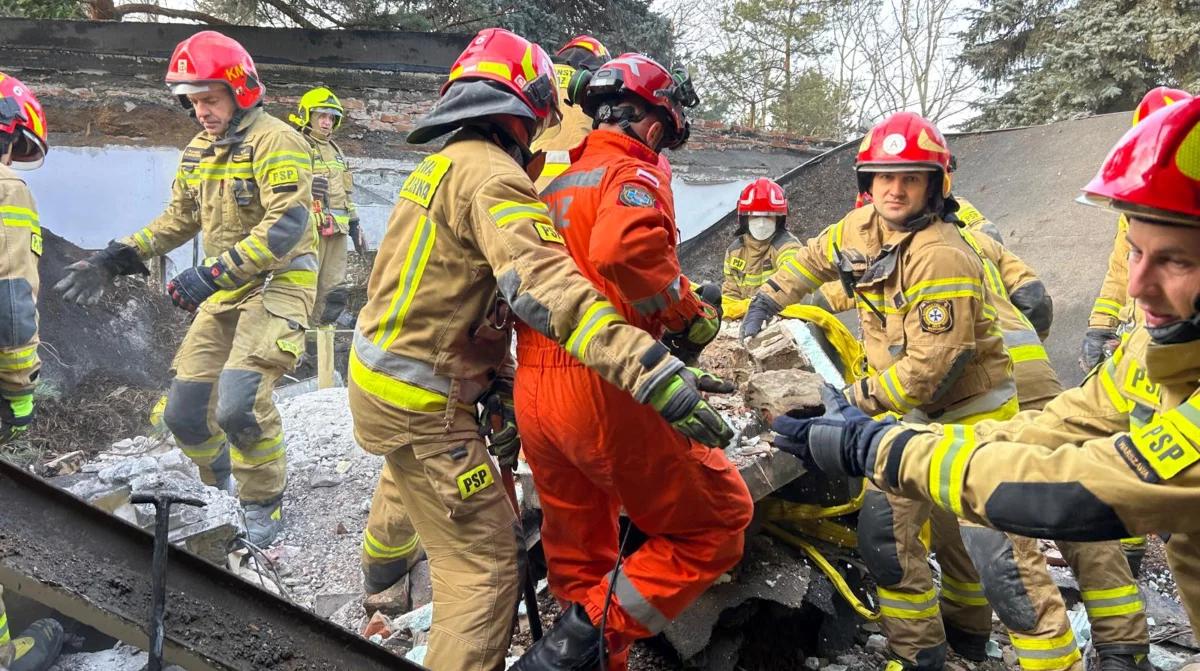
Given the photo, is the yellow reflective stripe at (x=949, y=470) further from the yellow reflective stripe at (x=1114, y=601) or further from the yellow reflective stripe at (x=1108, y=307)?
the yellow reflective stripe at (x=1108, y=307)

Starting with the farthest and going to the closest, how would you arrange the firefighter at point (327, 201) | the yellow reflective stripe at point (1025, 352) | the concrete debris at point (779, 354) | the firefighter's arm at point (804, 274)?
1. the firefighter at point (327, 201)
2. the firefighter's arm at point (804, 274)
3. the concrete debris at point (779, 354)
4. the yellow reflective stripe at point (1025, 352)

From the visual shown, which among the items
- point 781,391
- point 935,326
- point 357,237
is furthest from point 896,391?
point 357,237

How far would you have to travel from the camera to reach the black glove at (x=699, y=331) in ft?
9.08

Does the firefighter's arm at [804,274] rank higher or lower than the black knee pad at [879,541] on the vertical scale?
higher

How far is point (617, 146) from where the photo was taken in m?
2.77

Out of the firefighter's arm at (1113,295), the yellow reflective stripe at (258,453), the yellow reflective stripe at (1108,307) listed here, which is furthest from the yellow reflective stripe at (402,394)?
the yellow reflective stripe at (1108,307)

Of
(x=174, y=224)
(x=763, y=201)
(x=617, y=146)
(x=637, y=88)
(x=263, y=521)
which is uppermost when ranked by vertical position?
(x=637, y=88)

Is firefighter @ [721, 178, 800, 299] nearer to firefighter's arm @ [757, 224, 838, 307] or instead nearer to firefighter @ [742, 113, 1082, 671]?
firefighter's arm @ [757, 224, 838, 307]

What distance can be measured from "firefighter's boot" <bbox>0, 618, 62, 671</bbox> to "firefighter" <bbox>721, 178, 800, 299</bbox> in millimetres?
5179

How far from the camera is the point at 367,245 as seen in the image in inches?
407

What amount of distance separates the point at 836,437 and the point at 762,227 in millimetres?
5045

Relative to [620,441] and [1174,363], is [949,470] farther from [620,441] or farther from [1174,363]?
[620,441]

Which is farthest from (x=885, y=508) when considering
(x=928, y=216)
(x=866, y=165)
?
(x=866, y=165)

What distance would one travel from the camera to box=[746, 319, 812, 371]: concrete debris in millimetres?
3992
